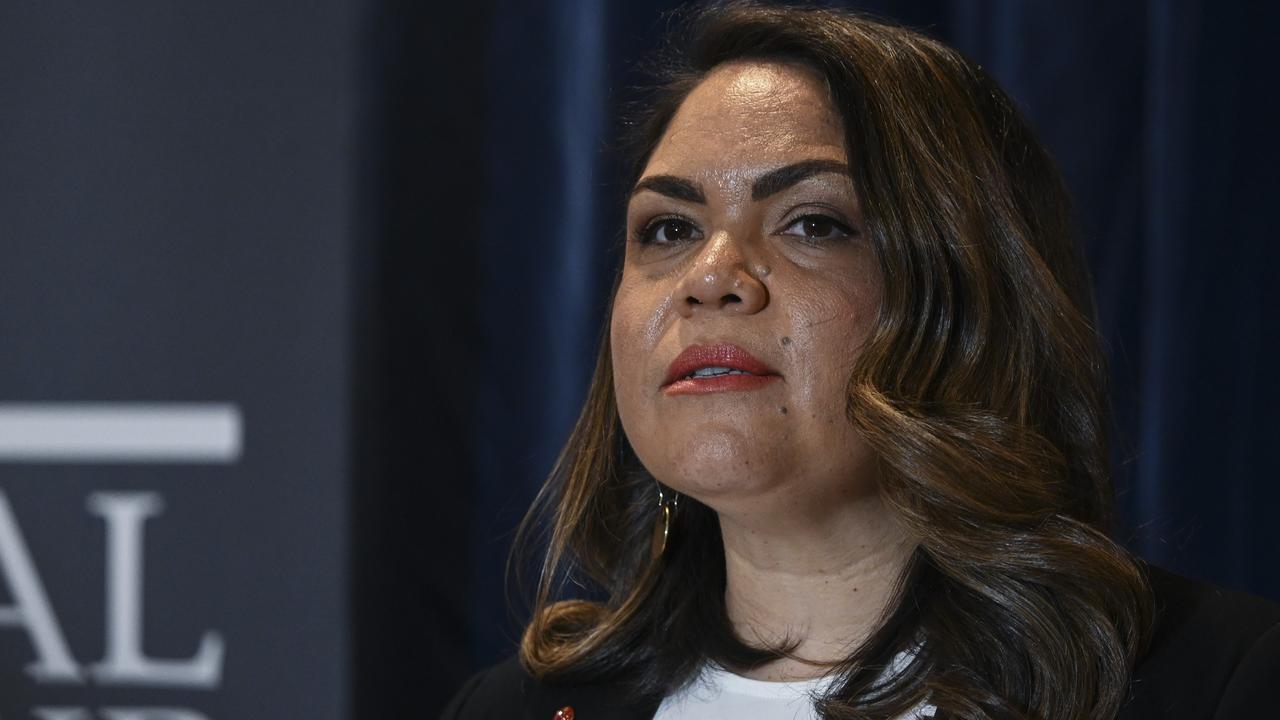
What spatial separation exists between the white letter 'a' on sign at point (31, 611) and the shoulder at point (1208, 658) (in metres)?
1.23

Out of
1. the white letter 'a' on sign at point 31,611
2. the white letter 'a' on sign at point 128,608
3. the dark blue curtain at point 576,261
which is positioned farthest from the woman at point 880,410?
the white letter 'a' on sign at point 31,611

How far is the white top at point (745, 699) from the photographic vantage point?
1.21 metres

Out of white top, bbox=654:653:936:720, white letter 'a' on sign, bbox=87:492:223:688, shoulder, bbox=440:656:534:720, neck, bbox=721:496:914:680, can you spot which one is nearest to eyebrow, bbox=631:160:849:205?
neck, bbox=721:496:914:680

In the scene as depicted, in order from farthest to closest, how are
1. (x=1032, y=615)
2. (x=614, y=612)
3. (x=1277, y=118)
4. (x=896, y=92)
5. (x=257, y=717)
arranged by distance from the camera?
(x=257, y=717), (x=1277, y=118), (x=614, y=612), (x=896, y=92), (x=1032, y=615)

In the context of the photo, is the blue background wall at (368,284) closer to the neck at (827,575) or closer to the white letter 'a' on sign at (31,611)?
the white letter 'a' on sign at (31,611)

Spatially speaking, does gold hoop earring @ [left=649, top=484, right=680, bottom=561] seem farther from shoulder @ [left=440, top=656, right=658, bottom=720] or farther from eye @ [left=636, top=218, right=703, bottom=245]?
eye @ [left=636, top=218, right=703, bottom=245]

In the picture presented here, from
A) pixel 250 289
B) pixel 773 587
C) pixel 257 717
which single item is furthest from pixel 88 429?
pixel 773 587

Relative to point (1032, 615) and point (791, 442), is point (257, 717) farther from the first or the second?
point (1032, 615)

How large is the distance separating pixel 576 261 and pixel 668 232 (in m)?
0.50

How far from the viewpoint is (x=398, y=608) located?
1.79 metres

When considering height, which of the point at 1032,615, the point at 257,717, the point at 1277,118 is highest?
the point at 1277,118

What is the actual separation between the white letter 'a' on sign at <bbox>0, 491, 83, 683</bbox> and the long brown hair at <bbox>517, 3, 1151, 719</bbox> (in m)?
0.67

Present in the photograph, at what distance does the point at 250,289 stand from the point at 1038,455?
3.20 feet

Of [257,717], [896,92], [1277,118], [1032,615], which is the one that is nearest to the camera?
[1032,615]
